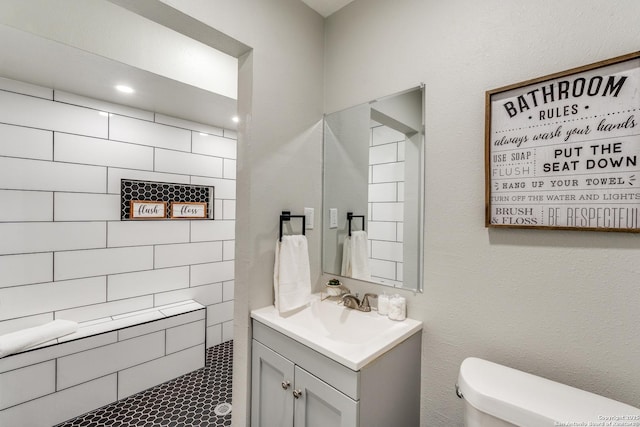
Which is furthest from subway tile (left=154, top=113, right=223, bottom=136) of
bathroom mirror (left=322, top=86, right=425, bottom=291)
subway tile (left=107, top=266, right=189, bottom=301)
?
bathroom mirror (left=322, top=86, right=425, bottom=291)

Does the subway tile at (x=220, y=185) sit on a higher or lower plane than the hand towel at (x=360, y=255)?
higher

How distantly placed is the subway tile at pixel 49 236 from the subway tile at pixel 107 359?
65cm

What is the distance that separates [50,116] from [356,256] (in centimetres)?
199

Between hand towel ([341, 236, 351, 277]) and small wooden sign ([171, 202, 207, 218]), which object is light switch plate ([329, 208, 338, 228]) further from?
small wooden sign ([171, 202, 207, 218])

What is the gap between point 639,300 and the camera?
0.77 metres

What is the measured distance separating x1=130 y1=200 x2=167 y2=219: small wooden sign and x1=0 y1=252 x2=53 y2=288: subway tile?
1.64ft

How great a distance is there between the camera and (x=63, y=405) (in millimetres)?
1555

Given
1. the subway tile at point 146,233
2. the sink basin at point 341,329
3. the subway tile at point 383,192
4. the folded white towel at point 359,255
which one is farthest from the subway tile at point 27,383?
the subway tile at point 383,192

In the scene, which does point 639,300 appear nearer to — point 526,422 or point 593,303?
point 593,303

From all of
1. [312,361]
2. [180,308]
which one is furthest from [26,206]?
[312,361]

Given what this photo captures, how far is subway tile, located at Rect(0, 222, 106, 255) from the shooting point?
151 cm

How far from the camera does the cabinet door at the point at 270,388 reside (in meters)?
1.09

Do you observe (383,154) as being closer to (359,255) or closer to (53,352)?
Answer: (359,255)

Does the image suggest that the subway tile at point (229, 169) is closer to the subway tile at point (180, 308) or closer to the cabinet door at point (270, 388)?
the subway tile at point (180, 308)
